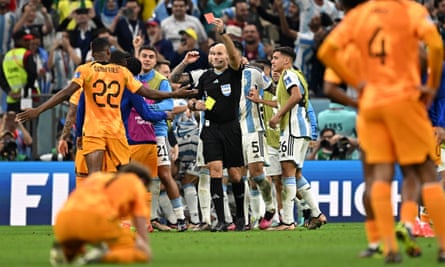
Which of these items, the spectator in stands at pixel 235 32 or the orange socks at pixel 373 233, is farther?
the spectator in stands at pixel 235 32

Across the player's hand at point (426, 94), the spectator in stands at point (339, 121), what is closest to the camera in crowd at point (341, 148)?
the spectator in stands at point (339, 121)

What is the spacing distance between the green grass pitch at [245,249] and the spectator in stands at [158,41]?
7391mm

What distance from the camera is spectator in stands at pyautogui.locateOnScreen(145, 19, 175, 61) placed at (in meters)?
26.1

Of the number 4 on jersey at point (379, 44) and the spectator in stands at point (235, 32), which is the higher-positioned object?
the spectator in stands at point (235, 32)

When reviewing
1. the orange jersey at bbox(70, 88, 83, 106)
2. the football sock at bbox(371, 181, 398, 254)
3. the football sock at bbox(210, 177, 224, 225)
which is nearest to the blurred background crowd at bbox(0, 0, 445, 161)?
the orange jersey at bbox(70, 88, 83, 106)

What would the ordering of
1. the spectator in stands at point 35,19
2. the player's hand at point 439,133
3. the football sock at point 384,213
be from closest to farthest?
the football sock at point 384,213
the player's hand at point 439,133
the spectator in stands at point 35,19

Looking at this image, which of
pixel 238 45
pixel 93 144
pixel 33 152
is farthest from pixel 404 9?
pixel 33 152

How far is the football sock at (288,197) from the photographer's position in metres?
19.6

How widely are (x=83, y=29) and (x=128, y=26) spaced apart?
0.99m

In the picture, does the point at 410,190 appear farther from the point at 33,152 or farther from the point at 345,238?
the point at 33,152

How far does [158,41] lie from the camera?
1041 inches

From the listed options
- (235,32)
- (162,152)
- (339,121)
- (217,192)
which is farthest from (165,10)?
(217,192)

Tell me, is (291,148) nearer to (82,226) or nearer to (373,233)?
(373,233)

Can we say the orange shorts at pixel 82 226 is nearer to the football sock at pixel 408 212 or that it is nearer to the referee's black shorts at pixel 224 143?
the football sock at pixel 408 212
